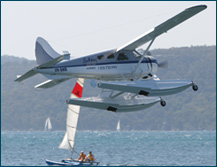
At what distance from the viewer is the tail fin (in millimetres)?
32688

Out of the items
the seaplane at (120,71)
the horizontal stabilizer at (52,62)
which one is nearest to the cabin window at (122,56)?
the seaplane at (120,71)

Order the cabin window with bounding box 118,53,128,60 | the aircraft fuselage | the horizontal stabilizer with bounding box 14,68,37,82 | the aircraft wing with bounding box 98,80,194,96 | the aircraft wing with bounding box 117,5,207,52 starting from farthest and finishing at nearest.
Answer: the cabin window with bounding box 118,53,128,60 → the horizontal stabilizer with bounding box 14,68,37,82 → the aircraft fuselage → the aircraft wing with bounding box 98,80,194,96 → the aircraft wing with bounding box 117,5,207,52

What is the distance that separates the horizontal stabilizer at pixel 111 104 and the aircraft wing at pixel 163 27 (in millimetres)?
2905

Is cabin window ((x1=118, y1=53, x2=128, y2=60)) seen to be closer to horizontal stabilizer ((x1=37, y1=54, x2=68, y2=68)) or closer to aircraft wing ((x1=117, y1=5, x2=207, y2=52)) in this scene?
aircraft wing ((x1=117, y1=5, x2=207, y2=52))

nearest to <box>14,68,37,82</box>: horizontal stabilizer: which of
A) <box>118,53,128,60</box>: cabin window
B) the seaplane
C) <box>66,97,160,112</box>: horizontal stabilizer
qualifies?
the seaplane

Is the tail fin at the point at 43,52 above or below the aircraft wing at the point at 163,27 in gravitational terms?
below

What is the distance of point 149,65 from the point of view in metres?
33.1

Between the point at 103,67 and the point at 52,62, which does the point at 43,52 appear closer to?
the point at 52,62

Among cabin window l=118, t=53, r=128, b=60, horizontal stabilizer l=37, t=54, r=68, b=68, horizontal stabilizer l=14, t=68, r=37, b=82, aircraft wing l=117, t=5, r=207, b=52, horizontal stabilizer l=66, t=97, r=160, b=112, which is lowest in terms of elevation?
horizontal stabilizer l=66, t=97, r=160, b=112

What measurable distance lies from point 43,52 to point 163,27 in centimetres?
670

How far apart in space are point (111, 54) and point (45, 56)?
12.1ft

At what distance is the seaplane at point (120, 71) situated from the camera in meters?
30.5

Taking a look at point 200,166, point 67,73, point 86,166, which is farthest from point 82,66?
point 200,166

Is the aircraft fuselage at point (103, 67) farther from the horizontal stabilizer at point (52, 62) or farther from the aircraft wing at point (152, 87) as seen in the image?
the aircraft wing at point (152, 87)
